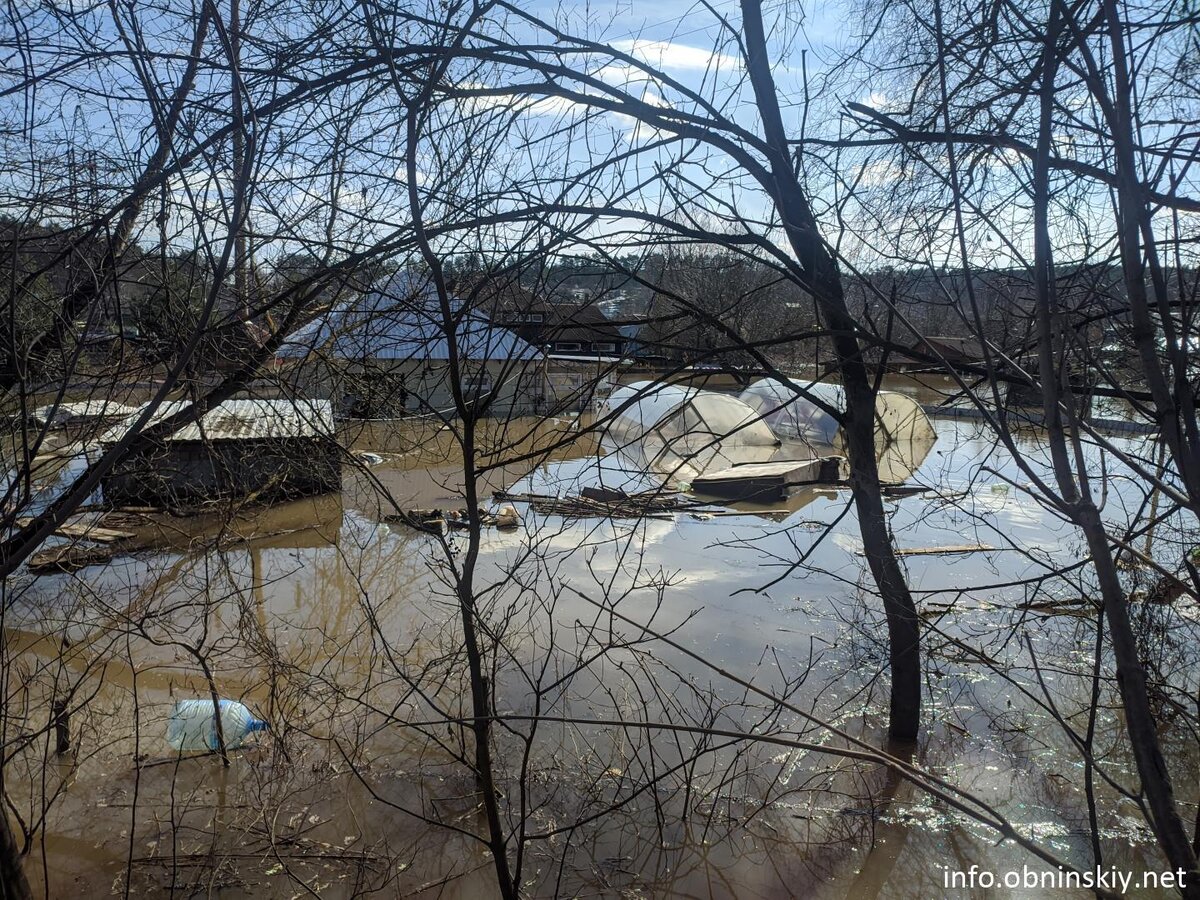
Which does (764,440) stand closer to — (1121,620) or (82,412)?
(82,412)

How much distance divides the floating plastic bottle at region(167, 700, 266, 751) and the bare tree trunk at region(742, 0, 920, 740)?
14.6 ft

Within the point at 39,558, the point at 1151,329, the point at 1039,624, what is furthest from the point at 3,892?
the point at 39,558

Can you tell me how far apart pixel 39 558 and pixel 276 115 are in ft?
35.7

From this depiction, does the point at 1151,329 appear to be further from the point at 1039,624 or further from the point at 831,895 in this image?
the point at 1039,624

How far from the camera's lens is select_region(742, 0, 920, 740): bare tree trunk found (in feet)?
13.9

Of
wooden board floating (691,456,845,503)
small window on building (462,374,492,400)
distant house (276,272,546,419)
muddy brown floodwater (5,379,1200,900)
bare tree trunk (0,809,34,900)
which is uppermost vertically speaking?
distant house (276,272,546,419)

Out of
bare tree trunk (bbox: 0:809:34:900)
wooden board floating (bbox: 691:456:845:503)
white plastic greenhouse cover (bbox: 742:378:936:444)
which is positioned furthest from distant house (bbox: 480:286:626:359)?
white plastic greenhouse cover (bbox: 742:378:936:444)

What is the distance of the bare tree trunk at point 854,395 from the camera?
13.9 ft

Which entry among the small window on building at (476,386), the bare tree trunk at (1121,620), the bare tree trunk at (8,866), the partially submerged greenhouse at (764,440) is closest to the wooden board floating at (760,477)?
the partially submerged greenhouse at (764,440)

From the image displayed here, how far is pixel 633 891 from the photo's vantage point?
4895 mm

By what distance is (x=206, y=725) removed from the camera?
6512 millimetres

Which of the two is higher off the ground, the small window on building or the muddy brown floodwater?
the small window on building

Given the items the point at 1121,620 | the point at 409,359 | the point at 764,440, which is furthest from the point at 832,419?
the point at 1121,620

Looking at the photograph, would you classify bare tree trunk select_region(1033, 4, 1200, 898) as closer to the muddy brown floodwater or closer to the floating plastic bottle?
the muddy brown floodwater
